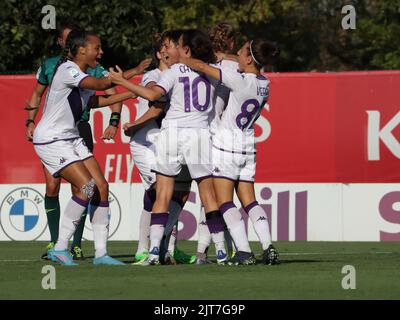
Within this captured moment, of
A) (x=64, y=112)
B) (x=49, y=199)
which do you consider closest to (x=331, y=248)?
(x=49, y=199)

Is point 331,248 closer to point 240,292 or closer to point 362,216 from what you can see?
point 362,216

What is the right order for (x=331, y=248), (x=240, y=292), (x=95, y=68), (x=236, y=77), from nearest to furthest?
1. (x=240, y=292)
2. (x=236, y=77)
3. (x=95, y=68)
4. (x=331, y=248)

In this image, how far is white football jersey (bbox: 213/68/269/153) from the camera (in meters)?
11.6

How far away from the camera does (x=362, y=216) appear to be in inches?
676

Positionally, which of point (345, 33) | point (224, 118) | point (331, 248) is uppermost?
point (345, 33)

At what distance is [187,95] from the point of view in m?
11.6

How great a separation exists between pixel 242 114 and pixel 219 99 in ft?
1.59

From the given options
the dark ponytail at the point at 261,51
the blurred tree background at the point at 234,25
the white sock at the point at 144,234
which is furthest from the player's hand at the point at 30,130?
the blurred tree background at the point at 234,25

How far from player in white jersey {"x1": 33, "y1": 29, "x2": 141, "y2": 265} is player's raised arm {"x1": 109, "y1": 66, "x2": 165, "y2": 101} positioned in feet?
0.79

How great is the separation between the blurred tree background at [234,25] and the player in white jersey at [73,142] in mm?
10162

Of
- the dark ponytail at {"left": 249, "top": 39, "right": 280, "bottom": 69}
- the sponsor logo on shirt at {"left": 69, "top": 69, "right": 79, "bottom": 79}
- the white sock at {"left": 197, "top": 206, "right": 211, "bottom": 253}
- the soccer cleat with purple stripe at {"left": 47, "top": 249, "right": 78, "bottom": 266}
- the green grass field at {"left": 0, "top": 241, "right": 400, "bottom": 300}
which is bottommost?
the green grass field at {"left": 0, "top": 241, "right": 400, "bottom": 300}

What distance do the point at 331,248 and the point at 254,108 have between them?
421 centimetres

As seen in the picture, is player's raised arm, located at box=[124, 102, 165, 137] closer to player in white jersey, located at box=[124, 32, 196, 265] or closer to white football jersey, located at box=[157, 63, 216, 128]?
player in white jersey, located at box=[124, 32, 196, 265]

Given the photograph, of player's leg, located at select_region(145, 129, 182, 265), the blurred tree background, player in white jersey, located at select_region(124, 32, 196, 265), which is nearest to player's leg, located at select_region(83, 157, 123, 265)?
player in white jersey, located at select_region(124, 32, 196, 265)
